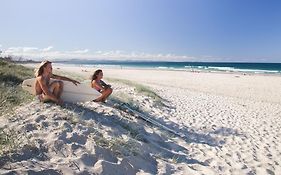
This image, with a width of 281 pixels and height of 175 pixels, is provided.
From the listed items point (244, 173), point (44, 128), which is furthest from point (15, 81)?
point (244, 173)

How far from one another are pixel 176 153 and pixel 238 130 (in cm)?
→ 332

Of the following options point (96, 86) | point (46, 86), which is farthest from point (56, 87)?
point (96, 86)

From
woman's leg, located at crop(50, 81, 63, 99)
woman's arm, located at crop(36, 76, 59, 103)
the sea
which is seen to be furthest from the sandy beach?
the sea

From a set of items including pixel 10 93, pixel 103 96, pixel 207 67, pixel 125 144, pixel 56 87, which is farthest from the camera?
pixel 207 67

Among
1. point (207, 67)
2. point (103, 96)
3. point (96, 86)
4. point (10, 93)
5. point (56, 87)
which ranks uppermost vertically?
point (56, 87)

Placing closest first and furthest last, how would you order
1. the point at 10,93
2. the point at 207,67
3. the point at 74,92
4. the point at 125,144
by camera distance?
the point at 125,144
the point at 74,92
the point at 10,93
the point at 207,67

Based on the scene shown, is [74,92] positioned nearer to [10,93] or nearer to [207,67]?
[10,93]

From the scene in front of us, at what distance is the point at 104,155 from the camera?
4.88 meters

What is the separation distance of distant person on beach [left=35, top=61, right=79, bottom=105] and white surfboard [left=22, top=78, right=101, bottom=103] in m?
0.23

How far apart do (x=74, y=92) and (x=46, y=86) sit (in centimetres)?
76

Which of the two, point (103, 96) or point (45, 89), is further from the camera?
point (103, 96)

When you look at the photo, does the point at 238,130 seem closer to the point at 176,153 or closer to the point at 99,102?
the point at 176,153

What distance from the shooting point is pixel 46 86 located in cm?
674

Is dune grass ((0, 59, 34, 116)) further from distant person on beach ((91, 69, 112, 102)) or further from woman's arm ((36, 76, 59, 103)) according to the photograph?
distant person on beach ((91, 69, 112, 102))
